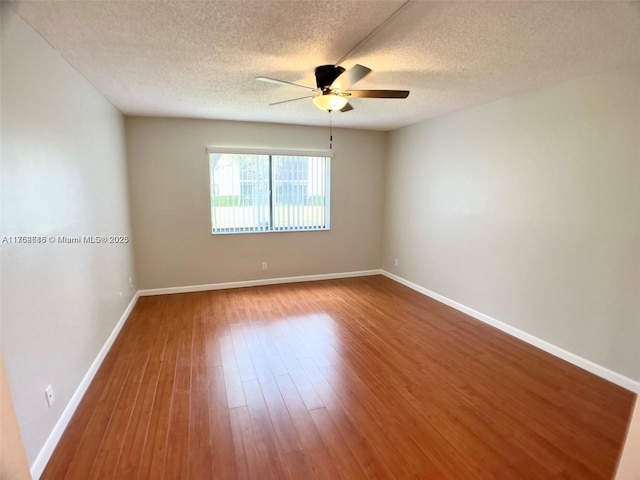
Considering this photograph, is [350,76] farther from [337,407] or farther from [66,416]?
[66,416]

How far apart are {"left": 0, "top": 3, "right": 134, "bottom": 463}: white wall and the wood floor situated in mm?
378

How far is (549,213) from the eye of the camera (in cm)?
298

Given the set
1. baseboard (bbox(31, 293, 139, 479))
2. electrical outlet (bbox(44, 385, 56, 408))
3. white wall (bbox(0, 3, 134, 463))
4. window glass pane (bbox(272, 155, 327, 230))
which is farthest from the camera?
window glass pane (bbox(272, 155, 327, 230))

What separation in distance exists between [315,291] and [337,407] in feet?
8.37

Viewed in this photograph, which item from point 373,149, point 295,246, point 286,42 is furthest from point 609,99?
point 295,246

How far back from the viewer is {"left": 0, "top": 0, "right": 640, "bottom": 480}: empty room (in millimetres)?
1740

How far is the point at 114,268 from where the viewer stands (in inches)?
132

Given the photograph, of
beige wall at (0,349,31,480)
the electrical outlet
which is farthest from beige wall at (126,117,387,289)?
beige wall at (0,349,31,480)

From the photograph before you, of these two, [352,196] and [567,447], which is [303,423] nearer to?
[567,447]

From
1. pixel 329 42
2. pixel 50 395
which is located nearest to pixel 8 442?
pixel 50 395

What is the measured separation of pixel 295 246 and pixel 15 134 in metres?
3.73

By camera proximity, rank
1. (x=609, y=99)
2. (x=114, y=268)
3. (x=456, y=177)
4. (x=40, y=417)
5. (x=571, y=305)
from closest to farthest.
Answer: (x=40, y=417) < (x=609, y=99) < (x=571, y=305) < (x=114, y=268) < (x=456, y=177)

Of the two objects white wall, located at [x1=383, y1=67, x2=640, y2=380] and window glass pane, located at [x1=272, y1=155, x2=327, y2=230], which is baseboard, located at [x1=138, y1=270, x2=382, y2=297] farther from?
white wall, located at [x1=383, y1=67, x2=640, y2=380]

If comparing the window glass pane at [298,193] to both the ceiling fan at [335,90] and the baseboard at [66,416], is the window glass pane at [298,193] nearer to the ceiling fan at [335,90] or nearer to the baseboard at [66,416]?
the ceiling fan at [335,90]
